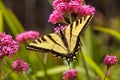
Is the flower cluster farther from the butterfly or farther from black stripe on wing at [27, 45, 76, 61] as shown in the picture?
black stripe on wing at [27, 45, 76, 61]

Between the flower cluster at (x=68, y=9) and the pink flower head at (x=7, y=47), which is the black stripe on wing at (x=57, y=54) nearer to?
the pink flower head at (x=7, y=47)

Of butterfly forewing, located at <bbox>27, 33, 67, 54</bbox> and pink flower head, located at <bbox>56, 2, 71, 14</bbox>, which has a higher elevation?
pink flower head, located at <bbox>56, 2, 71, 14</bbox>

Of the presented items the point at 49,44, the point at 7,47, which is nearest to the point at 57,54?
the point at 49,44

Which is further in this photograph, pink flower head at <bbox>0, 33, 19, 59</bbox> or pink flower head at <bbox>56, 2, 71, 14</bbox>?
pink flower head at <bbox>56, 2, 71, 14</bbox>

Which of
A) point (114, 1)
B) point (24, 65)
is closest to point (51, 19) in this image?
point (24, 65)

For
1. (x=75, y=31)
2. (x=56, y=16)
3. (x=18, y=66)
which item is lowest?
(x=18, y=66)

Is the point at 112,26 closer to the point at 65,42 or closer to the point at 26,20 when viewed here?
the point at 26,20

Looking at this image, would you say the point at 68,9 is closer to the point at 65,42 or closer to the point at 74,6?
the point at 74,6

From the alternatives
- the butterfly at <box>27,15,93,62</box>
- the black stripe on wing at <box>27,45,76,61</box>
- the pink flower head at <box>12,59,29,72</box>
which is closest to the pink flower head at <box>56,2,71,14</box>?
the butterfly at <box>27,15,93,62</box>
